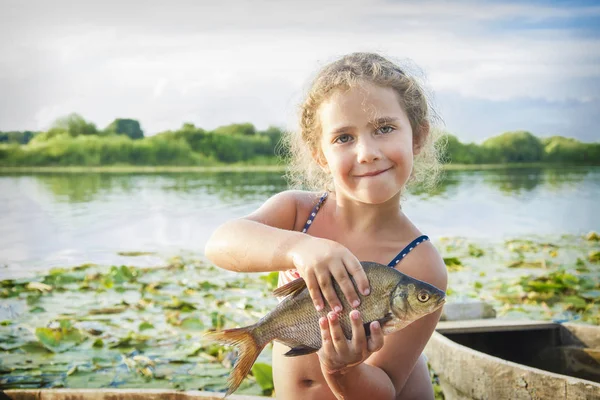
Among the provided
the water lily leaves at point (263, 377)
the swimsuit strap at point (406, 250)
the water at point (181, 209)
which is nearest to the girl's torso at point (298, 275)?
the swimsuit strap at point (406, 250)

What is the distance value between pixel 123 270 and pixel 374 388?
3866 millimetres

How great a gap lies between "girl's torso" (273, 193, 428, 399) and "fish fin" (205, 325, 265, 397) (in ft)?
1.26

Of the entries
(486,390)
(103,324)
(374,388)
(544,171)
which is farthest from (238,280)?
(544,171)

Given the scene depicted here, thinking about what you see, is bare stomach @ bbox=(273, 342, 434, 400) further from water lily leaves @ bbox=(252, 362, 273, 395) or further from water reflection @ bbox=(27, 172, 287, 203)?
water reflection @ bbox=(27, 172, 287, 203)

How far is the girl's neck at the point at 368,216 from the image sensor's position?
188cm

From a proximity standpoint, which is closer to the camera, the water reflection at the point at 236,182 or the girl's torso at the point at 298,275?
the girl's torso at the point at 298,275

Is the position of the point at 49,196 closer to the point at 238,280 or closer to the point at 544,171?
the point at 238,280

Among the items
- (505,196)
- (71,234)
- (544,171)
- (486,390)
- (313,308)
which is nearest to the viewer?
(313,308)

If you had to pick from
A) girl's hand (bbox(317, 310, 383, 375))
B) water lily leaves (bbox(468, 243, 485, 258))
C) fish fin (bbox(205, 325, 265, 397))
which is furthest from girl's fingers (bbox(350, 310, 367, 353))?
water lily leaves (bbox(468, 243, 485, 258))

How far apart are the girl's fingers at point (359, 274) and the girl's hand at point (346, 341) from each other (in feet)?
0.17

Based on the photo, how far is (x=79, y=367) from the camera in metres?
3.38

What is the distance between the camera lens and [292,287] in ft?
4.82

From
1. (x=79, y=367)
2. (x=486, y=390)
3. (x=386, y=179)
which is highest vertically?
(x=386, y=179)

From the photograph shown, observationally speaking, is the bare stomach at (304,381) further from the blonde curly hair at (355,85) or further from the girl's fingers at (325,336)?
the blonde curly hair at (355,85)
